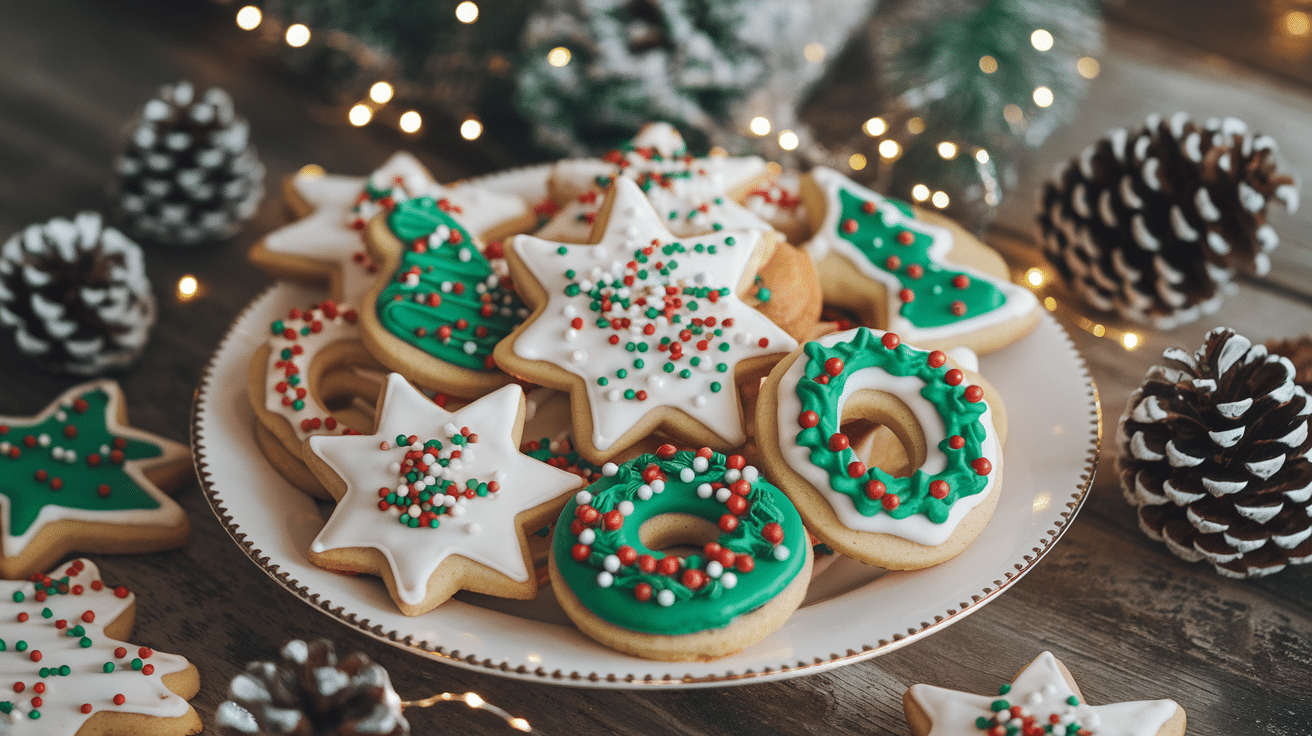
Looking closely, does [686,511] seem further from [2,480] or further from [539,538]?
[2,480]

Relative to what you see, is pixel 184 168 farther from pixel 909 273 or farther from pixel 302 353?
pixel 909 273

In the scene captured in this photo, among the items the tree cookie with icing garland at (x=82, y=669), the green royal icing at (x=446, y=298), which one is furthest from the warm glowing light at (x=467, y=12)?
the tree cookie with icing garland at (x=82, y=669)

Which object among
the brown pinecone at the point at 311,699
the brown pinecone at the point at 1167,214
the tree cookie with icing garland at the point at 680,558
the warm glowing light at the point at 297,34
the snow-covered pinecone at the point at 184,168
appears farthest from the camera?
the warm glowing light at the point at 297,34

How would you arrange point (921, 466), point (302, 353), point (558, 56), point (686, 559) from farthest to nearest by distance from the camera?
point (558, 56) < point (302, 353) < point (921, 466) < point (686, 559)

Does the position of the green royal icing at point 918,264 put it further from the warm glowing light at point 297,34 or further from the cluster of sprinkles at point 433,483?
the warm glowing light at point 297,34

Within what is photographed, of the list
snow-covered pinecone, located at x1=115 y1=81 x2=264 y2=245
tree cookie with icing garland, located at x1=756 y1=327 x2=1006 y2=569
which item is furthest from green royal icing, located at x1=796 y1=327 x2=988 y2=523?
snow-covered pinecone, located at x1=115 y1=81 x2=264 y2=245

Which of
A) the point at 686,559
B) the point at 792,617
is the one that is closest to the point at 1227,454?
the point at 792,617

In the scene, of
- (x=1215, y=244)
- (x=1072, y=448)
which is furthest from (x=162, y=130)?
(x=1215, y=244)
